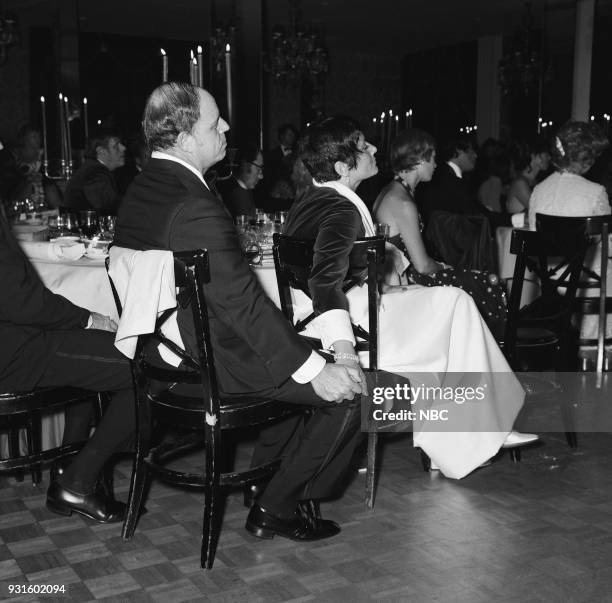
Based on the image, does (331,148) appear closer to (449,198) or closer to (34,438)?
(34,438)

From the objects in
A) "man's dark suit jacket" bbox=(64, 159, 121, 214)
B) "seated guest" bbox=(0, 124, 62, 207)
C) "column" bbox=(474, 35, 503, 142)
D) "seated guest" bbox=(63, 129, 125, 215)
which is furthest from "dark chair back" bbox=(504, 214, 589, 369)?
"column" bbox=(474, 35, 503, 142)

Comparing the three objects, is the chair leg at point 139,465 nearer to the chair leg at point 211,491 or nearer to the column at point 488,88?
the chair leg at point 211,491

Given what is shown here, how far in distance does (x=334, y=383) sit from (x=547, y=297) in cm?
152

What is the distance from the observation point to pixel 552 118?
450 inches

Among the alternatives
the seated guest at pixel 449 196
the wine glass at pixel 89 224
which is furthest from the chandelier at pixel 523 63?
the wine glass at pixel 89 224

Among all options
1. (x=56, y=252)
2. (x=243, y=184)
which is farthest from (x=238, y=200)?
(x=56, y=252)

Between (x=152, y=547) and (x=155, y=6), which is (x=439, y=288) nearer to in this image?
(x=152, y=547)

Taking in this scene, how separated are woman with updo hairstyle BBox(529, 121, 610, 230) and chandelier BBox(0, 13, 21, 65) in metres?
6.39

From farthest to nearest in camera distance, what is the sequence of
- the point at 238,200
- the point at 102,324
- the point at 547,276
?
the point at 238,200
the point at 547,276
the point at 102,324

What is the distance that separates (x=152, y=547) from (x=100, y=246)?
4.27ft

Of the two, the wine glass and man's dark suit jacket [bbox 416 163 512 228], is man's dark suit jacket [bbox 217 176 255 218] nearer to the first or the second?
man's dark suit jacket [bbox 416 163 512 228]

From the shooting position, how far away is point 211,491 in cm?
216

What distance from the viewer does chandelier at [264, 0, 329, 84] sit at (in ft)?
33.1

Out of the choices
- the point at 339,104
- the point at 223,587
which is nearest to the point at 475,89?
the point at 339,104
